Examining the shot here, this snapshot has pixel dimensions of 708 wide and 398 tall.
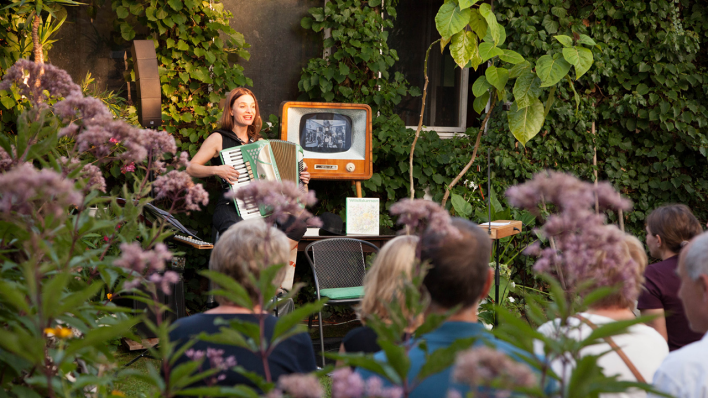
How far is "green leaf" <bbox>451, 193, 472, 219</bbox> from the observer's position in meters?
4.29

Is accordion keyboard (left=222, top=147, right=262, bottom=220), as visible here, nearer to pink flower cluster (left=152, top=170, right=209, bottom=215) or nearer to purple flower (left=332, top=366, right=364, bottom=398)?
pink flower cluster (left=152, top=170, right=209, bottom=215)

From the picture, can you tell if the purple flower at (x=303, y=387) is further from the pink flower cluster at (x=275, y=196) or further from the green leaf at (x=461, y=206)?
the green leaf at (x=461, y=206)

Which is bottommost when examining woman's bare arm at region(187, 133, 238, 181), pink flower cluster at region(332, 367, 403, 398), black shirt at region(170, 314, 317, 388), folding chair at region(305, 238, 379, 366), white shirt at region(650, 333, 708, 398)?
folding chair at region(305, 238, 379, 366)

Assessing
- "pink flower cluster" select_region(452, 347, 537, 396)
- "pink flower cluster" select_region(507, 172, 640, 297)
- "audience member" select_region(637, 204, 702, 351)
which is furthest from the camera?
"audience member" select_region(637, 204, 702, 351)

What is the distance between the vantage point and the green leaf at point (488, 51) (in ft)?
12.9

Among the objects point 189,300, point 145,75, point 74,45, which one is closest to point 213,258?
point 145,75

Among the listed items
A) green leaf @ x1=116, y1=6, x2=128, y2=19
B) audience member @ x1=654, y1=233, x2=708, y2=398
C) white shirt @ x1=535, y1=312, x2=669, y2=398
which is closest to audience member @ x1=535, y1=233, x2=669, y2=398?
white shirt @ x1=535, y1=312, x2=669, y2=398

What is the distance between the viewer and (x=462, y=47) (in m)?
3.97

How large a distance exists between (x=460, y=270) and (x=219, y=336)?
A: 0.51 m

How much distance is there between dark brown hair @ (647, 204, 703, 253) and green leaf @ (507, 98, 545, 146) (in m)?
1.90

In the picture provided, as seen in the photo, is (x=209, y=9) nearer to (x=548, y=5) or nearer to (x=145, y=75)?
(x=145, y=75)

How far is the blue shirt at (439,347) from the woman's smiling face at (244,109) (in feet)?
9.53

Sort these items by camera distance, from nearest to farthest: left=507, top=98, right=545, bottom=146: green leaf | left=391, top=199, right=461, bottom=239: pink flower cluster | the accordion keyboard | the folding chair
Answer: left=391, top=199, right=461, bottom=239: pink flower cluster → the accordion keyboard → the folding chair → left=507, top=98, right=545, bottom=146: green leaf

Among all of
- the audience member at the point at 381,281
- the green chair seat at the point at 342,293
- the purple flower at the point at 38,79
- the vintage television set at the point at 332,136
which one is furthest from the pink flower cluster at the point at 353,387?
the vintage television set at the point at 332,136
